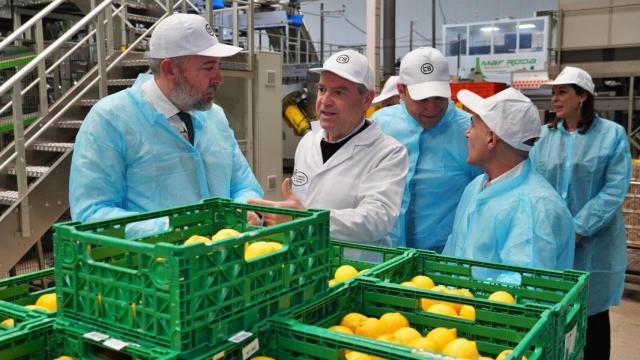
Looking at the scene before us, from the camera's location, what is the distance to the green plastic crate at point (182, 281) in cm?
96

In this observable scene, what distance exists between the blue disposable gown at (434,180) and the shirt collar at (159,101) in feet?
3.90

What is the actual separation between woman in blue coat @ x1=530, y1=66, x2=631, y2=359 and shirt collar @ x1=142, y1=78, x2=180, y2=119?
2307 millimetres

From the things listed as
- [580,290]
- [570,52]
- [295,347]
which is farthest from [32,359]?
[570,52]

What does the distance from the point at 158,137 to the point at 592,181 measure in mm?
2515

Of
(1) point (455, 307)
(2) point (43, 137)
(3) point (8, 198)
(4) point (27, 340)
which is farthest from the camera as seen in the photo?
(2) point (43, 137)

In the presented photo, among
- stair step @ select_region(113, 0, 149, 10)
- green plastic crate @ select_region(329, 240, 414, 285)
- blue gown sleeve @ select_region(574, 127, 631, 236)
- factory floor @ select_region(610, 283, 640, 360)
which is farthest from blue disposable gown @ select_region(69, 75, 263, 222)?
stair step @ select_region(113, 0, 149, 10)

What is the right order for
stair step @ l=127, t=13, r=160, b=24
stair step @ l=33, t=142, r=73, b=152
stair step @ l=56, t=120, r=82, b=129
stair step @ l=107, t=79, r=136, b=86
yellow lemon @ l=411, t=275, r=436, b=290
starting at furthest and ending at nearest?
stair step @ l=127, t=13, r=160, b=24
stair step @ l=107, t=79, r=136, b=86
stair step @ l=56, t=120, r=82, b=129
stair step @ l=33, t=142, r=73, b=152
yellow lemon @ l=411, t=275, r=436, b=290

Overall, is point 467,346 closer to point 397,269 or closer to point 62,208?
point 397,269

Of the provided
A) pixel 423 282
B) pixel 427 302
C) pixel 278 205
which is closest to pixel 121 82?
pixel 278 205

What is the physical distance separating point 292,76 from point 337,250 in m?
9.42

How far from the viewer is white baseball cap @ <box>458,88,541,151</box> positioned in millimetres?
2066

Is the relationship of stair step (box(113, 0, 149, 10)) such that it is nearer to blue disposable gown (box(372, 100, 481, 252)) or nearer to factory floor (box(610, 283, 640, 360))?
blue disposable gown (box(372, 100, 481, 252))

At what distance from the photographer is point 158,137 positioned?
85.7 inches

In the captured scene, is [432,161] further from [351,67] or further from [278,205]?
[278,205]
